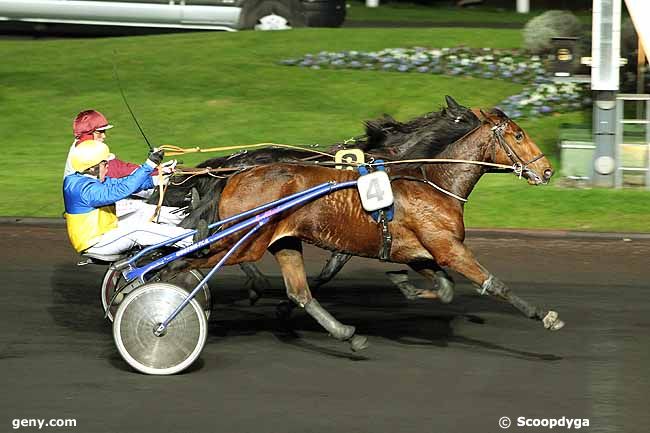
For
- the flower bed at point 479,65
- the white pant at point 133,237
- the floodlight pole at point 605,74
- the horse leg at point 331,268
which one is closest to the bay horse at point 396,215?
the white pant at point 133,237

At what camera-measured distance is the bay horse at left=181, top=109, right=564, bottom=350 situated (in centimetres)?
795

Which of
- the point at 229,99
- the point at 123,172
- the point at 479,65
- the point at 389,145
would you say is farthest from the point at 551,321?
the point at 479,65

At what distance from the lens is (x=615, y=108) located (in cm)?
1325

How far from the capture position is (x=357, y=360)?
7.97m

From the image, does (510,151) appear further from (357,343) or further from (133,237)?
(133,237)

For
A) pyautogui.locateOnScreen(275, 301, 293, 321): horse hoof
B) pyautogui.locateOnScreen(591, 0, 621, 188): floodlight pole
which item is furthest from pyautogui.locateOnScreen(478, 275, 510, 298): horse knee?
pyautogui.locateOnScreen(591, 0, 621, 188): floodlight pole

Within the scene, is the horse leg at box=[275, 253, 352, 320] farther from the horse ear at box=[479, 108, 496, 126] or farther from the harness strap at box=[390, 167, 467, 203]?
the horse ear at box=[479, 108, 496, 126]

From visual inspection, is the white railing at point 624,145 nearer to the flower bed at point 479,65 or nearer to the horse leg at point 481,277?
the flower bed at point 479,65

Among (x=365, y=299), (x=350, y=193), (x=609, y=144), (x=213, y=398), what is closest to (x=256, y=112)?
(x=609, y=144)

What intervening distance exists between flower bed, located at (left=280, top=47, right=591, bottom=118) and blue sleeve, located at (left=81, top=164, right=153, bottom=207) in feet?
31.0

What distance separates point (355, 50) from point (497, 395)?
1252 centimetres

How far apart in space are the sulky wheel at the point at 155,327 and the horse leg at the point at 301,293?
83cm

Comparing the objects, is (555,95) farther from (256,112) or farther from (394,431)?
(394,431)

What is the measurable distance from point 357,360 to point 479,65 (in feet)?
35.6
